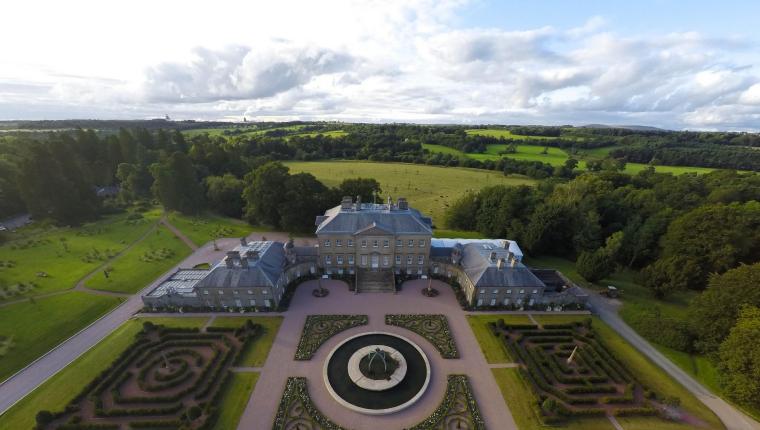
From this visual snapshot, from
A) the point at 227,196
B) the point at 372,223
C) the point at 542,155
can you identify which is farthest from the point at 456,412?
the point at 542,155

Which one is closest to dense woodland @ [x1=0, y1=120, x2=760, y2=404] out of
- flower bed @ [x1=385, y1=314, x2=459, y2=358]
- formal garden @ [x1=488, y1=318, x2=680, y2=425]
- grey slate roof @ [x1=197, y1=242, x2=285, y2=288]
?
formal garden @ [x1=488, y1=318, x2=680, y2=425]

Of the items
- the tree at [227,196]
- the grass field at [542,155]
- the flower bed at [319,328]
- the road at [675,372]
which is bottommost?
the road at [675,372]

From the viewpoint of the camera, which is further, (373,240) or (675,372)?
(373,240)

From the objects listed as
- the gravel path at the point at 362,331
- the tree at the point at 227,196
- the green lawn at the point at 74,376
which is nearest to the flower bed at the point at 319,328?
the gravel path at the point at 362,331

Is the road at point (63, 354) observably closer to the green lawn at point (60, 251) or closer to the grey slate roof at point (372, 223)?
the green lawn at point (60, 251)

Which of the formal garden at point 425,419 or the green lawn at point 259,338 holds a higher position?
the green lawn at point 259,338

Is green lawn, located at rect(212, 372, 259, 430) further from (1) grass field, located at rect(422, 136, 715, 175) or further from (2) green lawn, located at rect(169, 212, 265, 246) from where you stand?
(1) grass field, located at rect(422, 136, 715, 175)

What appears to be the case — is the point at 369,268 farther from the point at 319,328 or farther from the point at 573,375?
the point at 573,375
